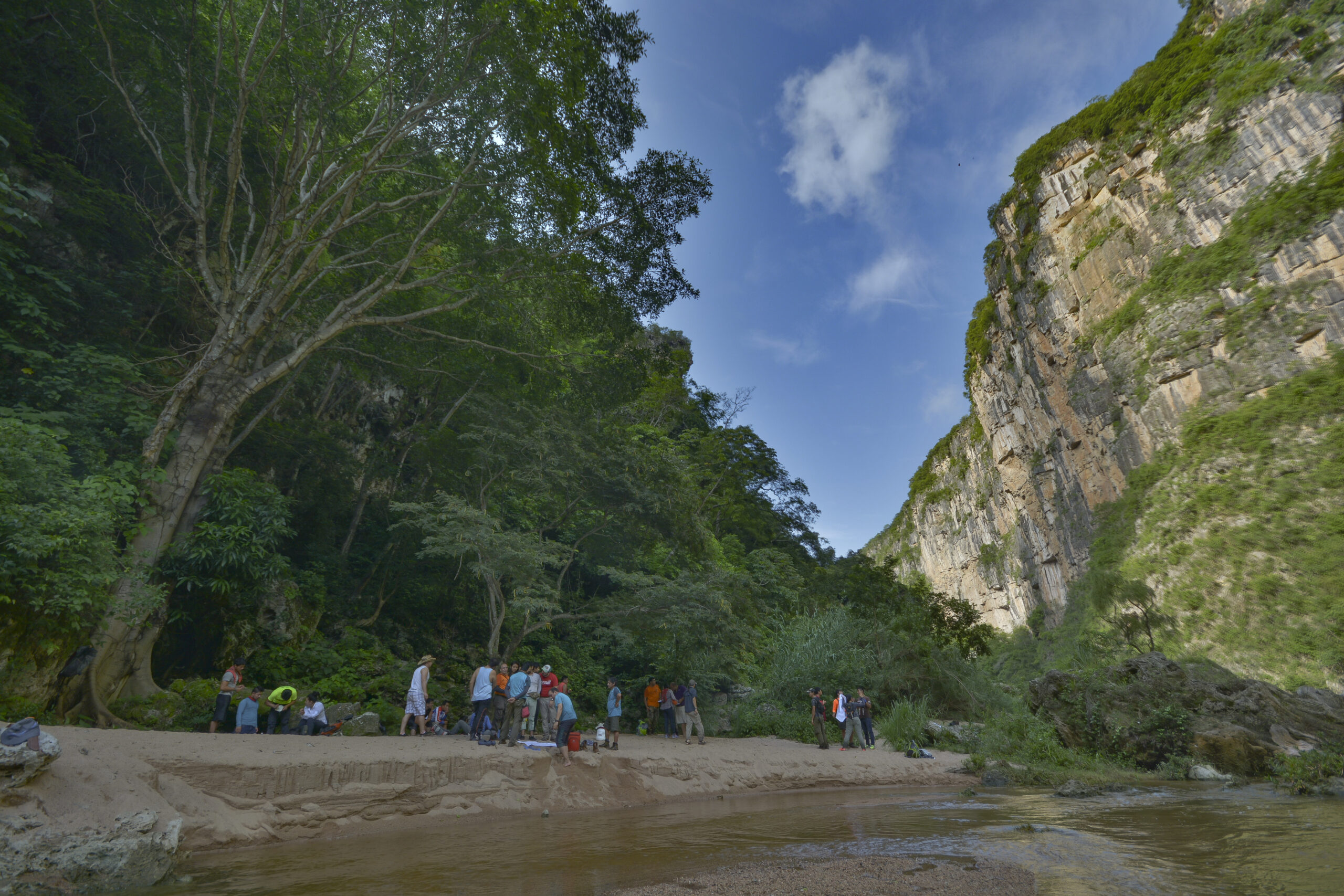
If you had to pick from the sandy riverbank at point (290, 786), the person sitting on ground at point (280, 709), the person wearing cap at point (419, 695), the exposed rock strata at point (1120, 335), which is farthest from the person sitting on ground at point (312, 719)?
the exposed rock strata at point (1120, 335)

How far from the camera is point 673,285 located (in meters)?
15.9

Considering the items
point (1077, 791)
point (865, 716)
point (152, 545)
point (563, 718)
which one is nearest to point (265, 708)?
point (152, 545)

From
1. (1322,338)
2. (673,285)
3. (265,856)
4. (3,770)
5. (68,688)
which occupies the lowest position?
(265,856)

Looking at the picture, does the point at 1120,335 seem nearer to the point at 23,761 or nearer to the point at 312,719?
the point at 312,719

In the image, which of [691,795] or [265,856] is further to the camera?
[691,795]

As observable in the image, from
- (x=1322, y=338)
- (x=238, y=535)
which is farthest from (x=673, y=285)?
(x=1322, y=338)

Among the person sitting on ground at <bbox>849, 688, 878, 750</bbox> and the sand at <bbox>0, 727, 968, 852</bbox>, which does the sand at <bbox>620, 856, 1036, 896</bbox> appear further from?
the person sitting on ground at <bbox>849, 688, 878, 750</bbox>

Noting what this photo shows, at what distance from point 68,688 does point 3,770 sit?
5.66 meters

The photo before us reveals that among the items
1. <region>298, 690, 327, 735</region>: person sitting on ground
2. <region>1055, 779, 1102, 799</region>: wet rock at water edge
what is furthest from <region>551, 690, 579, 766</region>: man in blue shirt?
<region>1055, 779, 1102, 799</region>: wet rock at water edge

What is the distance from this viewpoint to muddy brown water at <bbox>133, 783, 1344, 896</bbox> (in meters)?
4.86

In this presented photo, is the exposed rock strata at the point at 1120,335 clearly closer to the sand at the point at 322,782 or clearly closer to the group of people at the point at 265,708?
Answer: the sand at the point at 322,782

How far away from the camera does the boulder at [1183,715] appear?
42.1 feet

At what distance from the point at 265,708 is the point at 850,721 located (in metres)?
13.7

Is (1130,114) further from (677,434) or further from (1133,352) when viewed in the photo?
(677,434)
